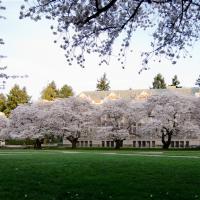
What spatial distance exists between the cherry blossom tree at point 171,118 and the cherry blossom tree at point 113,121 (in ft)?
10.1

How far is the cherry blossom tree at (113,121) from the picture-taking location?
52.7 meters

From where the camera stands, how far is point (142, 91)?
74.4 m

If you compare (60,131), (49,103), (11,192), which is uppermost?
(49,103)

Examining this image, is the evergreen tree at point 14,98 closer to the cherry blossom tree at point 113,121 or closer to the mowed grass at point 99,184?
the cherry blossom tree at point 113,121

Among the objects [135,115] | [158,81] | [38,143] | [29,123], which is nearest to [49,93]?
[29,123]

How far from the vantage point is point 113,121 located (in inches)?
2131

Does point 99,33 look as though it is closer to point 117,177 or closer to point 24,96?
point 117,177

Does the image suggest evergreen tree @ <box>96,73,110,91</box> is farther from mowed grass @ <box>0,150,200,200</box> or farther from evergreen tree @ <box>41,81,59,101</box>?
mowed grass @ <box>0,150,200,200</box>

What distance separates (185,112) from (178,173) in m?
37.5

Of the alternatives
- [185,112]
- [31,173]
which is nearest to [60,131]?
[185,112]

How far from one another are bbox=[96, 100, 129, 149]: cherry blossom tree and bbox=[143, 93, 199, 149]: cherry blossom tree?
3068mm

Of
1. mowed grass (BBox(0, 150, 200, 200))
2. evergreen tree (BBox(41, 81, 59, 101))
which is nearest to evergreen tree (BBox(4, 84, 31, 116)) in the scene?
evergreen tree (BBox(41, 81, 59, 101))

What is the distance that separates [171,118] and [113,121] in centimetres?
761

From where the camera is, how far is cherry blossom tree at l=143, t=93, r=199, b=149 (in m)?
49.8
